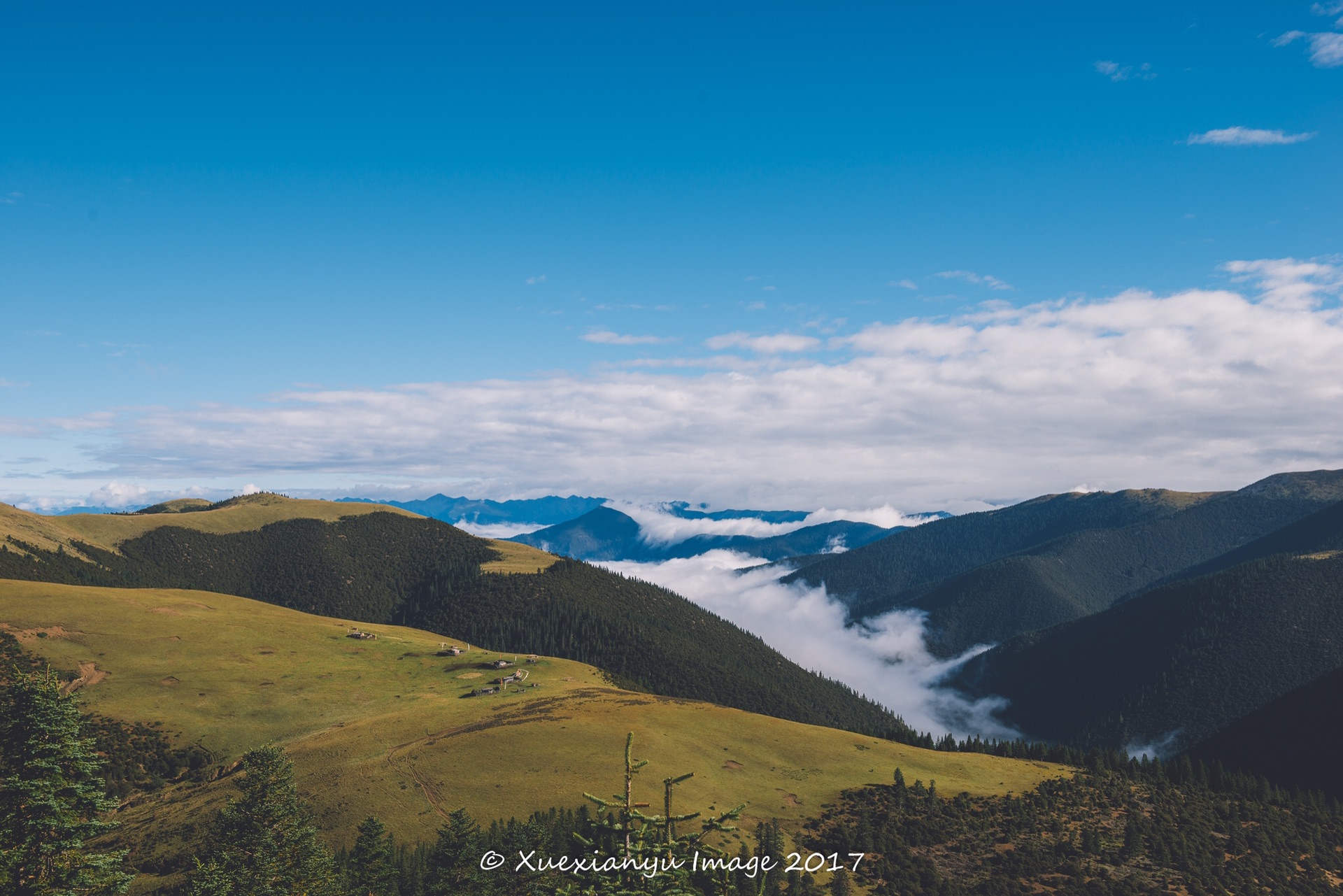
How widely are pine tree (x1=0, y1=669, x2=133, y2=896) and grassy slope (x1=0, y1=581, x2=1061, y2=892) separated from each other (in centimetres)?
7568

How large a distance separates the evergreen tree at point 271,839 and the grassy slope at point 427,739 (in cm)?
4549

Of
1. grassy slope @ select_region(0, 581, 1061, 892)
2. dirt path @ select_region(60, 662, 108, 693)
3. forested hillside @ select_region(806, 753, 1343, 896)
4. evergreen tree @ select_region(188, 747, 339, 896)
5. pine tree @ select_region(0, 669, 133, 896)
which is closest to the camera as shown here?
pine tree @ select_region(0, 669, 133, 896)

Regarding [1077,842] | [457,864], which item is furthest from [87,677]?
[1077,842]

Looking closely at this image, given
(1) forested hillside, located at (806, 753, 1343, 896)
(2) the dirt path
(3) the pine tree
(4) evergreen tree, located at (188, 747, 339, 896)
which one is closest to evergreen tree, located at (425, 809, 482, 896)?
(4) evergreen tree, located at (188, 747, 339, 896)

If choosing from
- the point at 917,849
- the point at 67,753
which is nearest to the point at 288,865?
the point at 67,753

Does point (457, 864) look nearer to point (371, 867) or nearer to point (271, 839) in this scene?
point (371, 867)

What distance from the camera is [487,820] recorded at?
10356 cm

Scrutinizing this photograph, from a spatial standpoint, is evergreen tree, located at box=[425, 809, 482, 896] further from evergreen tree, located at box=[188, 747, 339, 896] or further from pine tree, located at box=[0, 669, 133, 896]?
pine tree, located at box=[0, 669, 133, 896]

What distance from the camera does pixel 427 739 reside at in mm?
Answer: 136500

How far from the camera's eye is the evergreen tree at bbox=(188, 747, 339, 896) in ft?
179

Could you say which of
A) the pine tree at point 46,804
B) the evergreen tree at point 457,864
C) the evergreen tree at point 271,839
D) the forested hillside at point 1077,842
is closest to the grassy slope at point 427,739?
the forested hillside at point 1077,842

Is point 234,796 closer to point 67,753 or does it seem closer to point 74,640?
point 67,753

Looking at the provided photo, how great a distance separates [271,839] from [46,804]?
90.7 feet

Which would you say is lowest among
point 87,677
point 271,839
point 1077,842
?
point 1077,842
